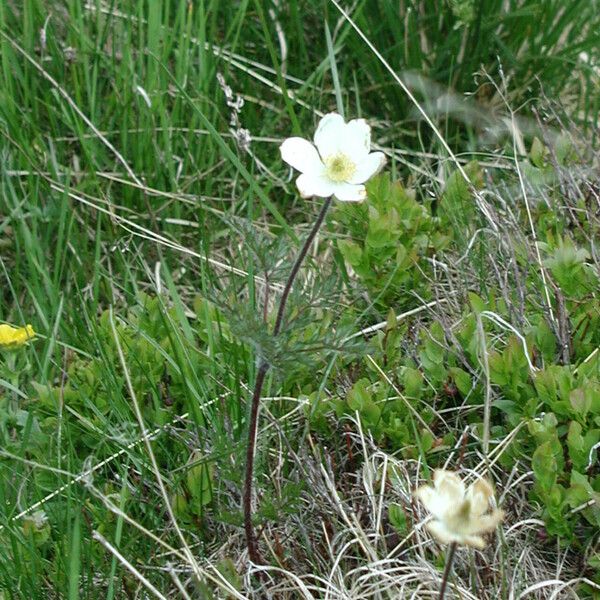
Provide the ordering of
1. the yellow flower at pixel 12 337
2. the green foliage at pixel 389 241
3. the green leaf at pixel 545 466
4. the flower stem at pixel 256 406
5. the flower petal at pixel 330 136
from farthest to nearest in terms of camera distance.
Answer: the green foliage at pixel 389 241 → the yellow flower at pixel 12 337 → the green leaf at pixel 545 466 → the flower petal at pixel 330 136 → the flower stem at pixel 256 406

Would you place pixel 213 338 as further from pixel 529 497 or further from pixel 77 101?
pixel 77 101

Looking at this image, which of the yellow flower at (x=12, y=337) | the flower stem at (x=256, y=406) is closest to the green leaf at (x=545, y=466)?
the flower stem at (x=256, y=406)

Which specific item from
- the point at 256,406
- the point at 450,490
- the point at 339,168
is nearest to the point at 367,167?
the point at 339,168

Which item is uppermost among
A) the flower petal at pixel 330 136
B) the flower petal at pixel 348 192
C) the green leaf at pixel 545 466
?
the flower petal at pixel 330 136

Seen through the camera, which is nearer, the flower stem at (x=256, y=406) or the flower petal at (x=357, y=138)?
the flower stem at (x=256, y=406)

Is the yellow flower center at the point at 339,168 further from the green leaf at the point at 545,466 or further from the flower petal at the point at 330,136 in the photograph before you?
the green leaf at the point at 545,466

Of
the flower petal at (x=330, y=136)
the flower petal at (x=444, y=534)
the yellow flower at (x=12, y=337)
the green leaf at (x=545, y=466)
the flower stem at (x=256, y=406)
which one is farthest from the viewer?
the yellow flower at (x=12, y=337)

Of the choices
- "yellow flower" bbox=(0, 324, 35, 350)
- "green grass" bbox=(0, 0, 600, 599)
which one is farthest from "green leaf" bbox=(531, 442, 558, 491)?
"yellow flower" bbox=(0, 324, 35, 350)
